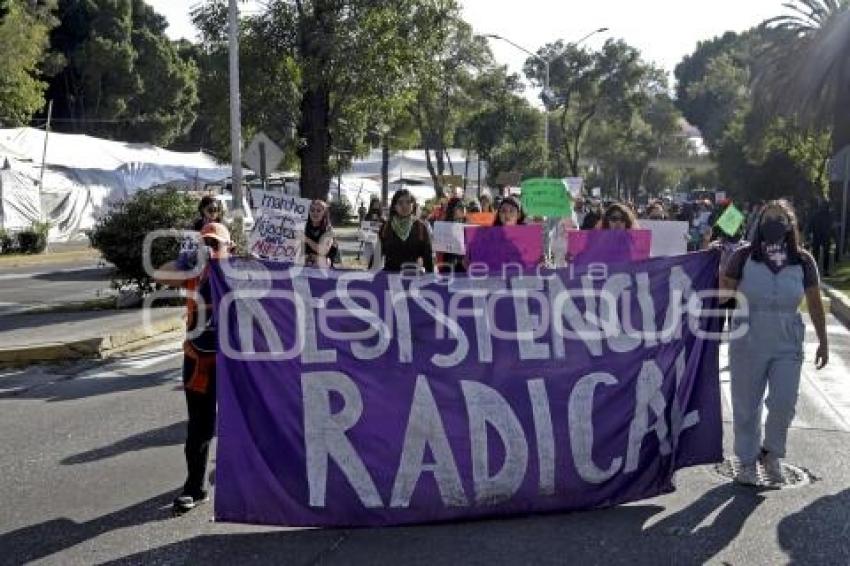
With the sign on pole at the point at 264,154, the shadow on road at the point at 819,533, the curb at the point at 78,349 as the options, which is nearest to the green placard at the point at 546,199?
the curb at the point at 78,349

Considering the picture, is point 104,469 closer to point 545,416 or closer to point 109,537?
point 109,537

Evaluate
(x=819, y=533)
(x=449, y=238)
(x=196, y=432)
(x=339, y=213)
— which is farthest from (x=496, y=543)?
(x=339, y=213)

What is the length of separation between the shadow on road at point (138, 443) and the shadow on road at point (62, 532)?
4.11 ft

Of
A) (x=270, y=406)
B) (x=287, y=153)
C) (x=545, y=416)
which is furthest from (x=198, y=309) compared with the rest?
(x=287, y=153)

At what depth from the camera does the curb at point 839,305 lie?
15.1 meters

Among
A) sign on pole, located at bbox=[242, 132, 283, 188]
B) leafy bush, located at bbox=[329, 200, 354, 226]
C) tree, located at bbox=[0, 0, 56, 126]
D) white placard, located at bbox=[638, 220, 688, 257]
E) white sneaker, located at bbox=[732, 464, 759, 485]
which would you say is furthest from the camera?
leafy bush, located at bbox=[329, 200, 354, 226]

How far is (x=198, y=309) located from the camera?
573 cm

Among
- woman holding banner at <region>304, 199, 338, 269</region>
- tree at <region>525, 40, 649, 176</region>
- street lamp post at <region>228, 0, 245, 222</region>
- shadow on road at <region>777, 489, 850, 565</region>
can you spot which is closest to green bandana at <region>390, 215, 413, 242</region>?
woman holding banner at <region>304, 199, 338, 269</region>

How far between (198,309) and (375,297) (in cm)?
105

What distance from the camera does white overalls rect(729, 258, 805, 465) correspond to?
6117 mm

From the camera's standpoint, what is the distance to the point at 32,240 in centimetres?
2969

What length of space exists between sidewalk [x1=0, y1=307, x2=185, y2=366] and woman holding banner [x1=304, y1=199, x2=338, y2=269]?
8.87 ft

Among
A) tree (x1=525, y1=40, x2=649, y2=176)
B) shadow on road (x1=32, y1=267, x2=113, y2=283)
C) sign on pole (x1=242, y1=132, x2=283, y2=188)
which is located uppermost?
tree (x1=525, y1=40, x2=649, y2=176)

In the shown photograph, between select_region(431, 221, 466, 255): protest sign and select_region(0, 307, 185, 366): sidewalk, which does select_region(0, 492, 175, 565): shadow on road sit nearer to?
select_region(0, 307, 185, 366): sidewalk
